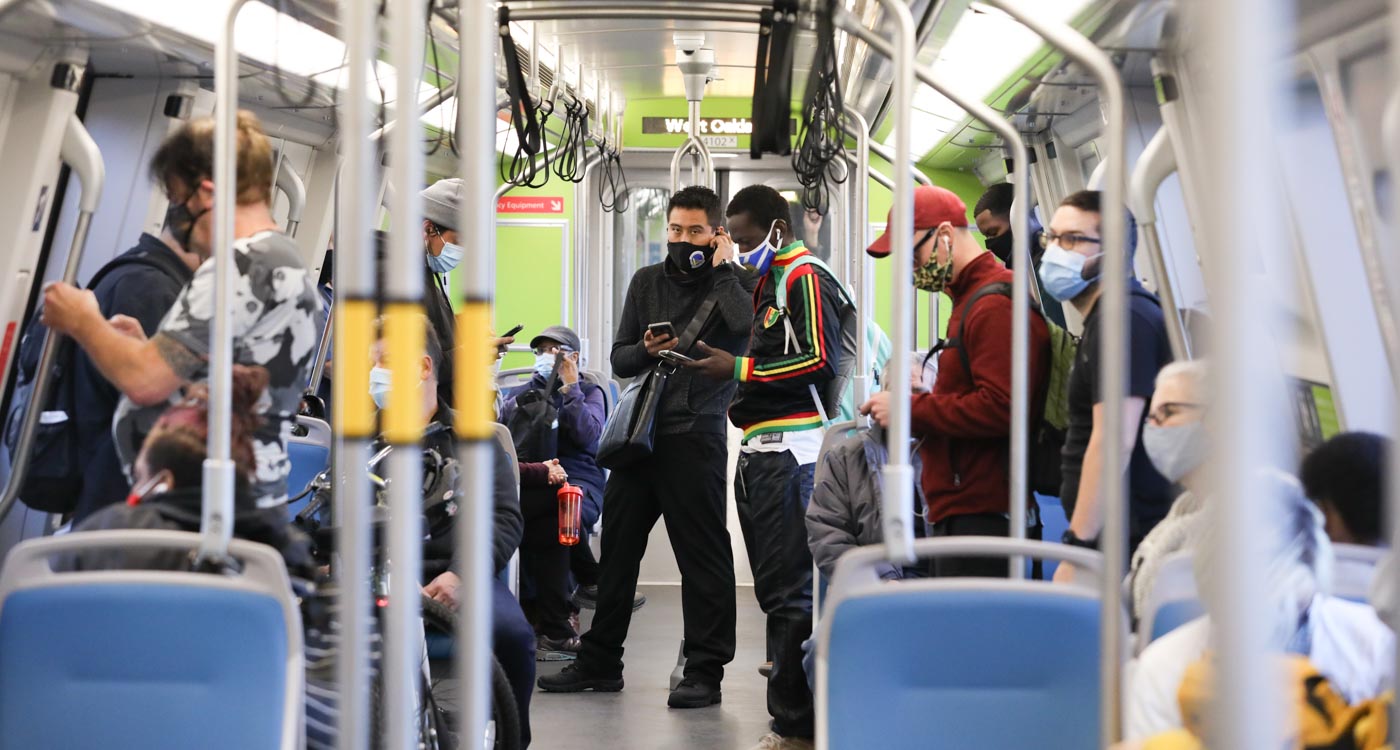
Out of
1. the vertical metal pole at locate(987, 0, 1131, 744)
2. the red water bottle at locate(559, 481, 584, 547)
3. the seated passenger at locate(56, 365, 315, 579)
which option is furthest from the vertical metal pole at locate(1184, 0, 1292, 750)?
the red water bottle at locate(559, 481, 584, 547)

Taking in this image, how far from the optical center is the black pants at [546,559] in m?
5.64

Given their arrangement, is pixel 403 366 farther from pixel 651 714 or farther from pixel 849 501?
pixel 651 714

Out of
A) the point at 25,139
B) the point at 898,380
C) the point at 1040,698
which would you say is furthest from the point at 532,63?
the point at 1040,698

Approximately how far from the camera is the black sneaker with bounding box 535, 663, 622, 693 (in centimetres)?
492

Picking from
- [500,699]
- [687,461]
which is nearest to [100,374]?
[500,699]

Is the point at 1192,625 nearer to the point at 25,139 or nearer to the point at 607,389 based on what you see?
the point at 25,139

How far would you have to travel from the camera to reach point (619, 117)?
856 cm

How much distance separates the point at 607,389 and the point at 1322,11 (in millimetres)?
5943

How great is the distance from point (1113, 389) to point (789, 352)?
2352 millimetres

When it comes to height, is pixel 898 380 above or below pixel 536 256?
below

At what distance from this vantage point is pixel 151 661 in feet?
7.13

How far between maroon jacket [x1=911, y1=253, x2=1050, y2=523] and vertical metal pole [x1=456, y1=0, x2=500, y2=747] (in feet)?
6.29

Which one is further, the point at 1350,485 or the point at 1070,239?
the point at 1070,239

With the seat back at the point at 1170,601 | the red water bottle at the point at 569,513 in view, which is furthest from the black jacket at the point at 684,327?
the seat back at the point at 1170,601
